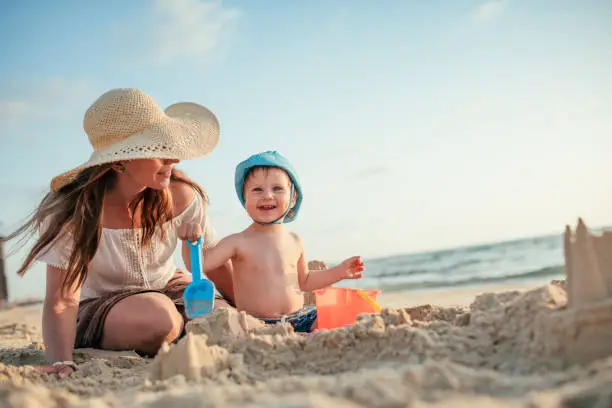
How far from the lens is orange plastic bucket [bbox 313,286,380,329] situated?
2.80 metres

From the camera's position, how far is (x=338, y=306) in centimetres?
284

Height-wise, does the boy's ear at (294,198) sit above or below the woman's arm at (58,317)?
above

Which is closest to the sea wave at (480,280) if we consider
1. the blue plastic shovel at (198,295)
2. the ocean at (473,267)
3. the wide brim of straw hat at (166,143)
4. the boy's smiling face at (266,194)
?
the ocean at (473,267)

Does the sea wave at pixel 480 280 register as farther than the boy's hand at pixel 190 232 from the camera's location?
Yes

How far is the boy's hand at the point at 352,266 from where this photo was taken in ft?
9.68

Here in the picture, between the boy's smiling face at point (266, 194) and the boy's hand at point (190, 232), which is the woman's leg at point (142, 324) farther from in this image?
the boy's smiling face at point (266, 194)

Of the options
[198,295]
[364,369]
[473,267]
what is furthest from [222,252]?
[473,267]

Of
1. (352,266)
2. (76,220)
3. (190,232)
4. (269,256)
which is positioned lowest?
(352,266)

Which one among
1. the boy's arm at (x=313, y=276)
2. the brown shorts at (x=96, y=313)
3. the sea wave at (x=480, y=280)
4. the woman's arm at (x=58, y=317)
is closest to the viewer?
the woman's arm at (x=58, y=317)

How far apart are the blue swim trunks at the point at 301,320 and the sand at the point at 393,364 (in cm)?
61

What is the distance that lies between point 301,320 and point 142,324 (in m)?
0.81

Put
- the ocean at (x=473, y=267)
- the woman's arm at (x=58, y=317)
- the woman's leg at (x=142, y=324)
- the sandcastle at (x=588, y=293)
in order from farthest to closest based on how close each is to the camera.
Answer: the ocean at (x=473, y=267), the woman's leg at (x=142, y=324), the woman's arm at (x=58, y=317), the sandcastle at (x=588, y=293)

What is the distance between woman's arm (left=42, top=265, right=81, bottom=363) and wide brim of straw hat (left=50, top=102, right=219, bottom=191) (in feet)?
1.52

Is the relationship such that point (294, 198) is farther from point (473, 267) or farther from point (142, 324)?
point (473, 267)
